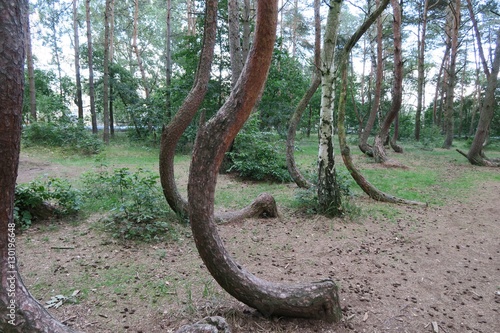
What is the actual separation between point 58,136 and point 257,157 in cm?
939

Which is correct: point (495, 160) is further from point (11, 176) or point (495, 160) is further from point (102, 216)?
point (11, 176)

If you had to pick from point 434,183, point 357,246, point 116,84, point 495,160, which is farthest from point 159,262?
point 116,84

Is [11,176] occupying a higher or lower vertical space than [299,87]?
lower

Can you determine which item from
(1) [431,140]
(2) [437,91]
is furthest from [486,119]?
(2) [437,91]

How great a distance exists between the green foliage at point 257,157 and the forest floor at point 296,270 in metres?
2.77

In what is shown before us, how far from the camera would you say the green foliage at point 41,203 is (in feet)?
14.1

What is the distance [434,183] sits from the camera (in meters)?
8.12

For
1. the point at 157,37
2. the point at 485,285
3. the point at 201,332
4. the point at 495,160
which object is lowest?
the point at 485,285

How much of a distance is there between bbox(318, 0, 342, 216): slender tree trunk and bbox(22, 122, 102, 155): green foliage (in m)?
10.3

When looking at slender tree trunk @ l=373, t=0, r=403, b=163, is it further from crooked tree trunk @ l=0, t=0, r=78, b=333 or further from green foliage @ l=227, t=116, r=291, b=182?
Answer: crooked tree trunk @ l=0, t=0, r=78, b=333

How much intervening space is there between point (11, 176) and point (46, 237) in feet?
9.64

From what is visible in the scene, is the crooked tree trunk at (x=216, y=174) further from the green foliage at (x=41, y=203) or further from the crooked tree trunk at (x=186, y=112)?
the green foliage at (x=41, y=203)

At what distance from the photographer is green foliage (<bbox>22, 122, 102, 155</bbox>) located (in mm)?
12336

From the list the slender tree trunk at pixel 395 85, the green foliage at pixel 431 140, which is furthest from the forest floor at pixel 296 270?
the green foliage at pixel 431 140
